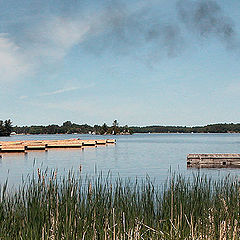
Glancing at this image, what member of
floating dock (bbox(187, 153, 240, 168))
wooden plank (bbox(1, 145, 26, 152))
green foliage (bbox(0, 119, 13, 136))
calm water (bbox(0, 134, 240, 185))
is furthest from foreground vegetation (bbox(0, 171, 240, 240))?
green foliage (bbox(0, 119, 13, 136))

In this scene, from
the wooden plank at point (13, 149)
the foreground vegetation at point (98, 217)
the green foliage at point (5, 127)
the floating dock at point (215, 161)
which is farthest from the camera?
the green foliage at point (5, 127)

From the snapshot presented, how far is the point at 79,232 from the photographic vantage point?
13.3 ft

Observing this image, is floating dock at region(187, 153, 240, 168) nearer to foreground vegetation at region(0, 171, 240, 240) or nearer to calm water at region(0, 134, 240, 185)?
calm water at region(0, 134, 240, 185)

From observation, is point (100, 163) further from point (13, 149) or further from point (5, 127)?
point (5, 127)

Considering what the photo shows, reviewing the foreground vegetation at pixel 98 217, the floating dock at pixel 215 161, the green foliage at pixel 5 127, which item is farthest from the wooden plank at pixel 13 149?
the green foliage at pixel 5 127

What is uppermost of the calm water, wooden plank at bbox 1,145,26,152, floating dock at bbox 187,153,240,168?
wooden plank at bbox 1,145,26,152

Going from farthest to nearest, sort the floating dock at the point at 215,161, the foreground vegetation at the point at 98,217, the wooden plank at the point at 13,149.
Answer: the wooden plank at the point at 13,149
the floating dock at the point at 215,161
the foreground vegetation at the point at 98,217

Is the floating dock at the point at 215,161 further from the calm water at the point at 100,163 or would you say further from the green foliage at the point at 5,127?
the green foliage at the point at 5,127

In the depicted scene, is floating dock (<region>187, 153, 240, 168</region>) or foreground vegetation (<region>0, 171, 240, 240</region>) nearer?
foreground vegetation (<region>0, 171, 240, 240</region>)

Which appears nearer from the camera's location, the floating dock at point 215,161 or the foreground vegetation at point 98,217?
the foreground vegetation at point 98,217

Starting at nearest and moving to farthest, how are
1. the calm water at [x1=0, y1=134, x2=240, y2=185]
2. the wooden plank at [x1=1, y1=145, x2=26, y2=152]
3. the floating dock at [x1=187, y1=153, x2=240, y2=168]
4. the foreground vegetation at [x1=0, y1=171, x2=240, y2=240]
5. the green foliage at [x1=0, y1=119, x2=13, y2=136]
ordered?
the foreground vegetation at [x1=0, y1=171, x2=240, y2=240] < the calm water at [x1=0, y1=134, x2=240, y2=185] < the floating dock at [x1=187, y1=153, x2=240, y2=168] < the wooden plank at [x1=1, y1=145, x2=26, y2=152] < the green foliage at [x1=0, y1=119, x2=13, y2=136]

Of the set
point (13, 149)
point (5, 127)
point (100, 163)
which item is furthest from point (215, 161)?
point (5, 127)

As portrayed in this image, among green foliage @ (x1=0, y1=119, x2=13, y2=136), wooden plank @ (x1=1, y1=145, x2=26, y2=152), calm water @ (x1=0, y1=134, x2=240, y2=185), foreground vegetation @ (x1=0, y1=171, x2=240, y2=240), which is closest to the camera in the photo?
foreground vegetation @ (x1=0, y1=171, x2=240, y2=240)

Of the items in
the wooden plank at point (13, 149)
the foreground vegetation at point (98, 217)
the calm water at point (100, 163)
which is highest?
the foreground vegetation at point (98, 217)
